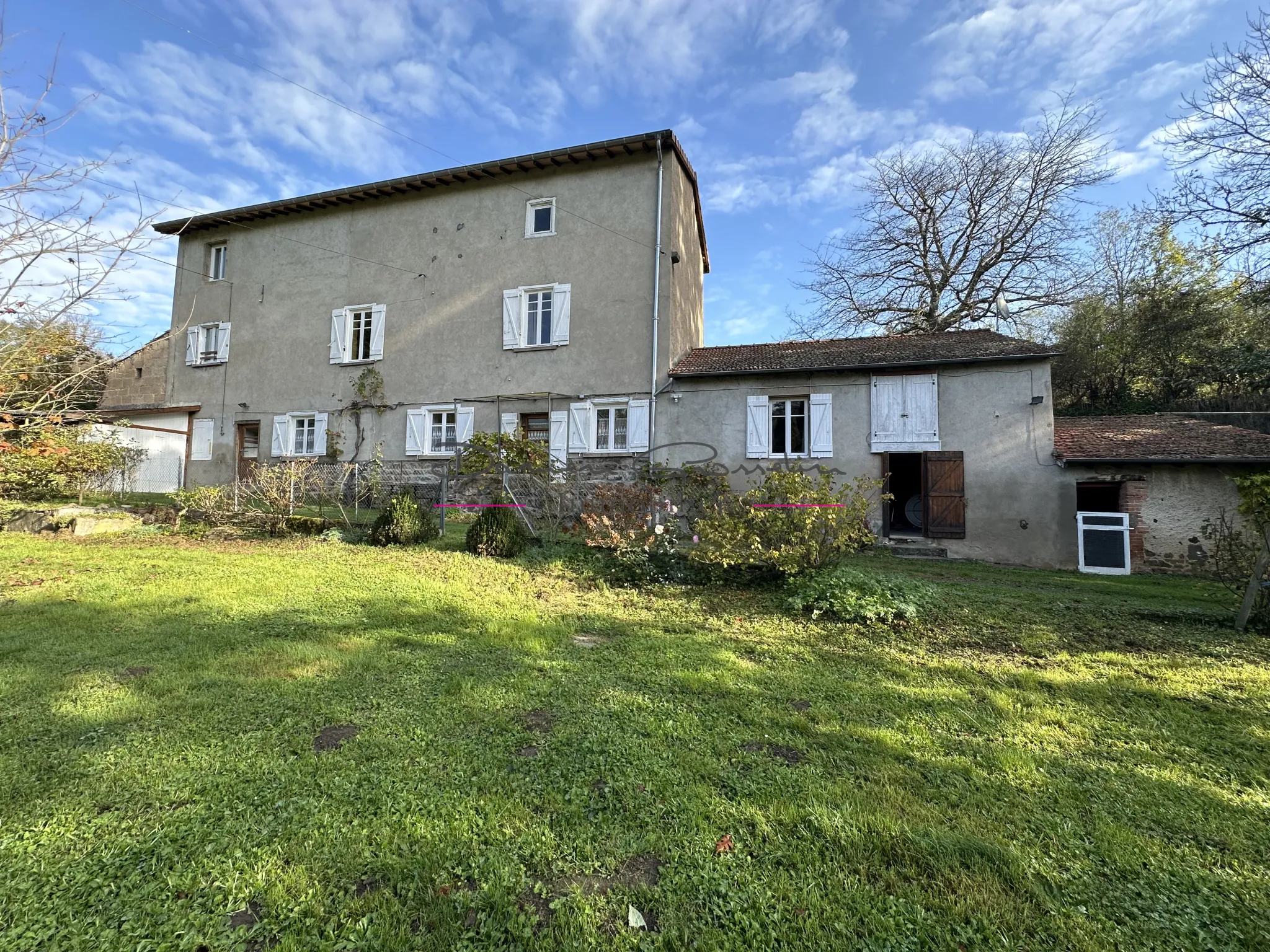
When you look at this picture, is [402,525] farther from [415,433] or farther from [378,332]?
[378,332]

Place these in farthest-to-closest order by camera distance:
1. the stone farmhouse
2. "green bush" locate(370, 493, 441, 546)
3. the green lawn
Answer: the stone farmhouse → "green bush" locate(370, 493, 441, 546) → the green lawn

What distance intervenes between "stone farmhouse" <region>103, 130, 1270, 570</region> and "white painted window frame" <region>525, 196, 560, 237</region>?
0.06 meters

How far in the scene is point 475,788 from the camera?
2.28 m

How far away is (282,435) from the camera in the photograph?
1492 centimetres

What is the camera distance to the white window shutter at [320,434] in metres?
14.5

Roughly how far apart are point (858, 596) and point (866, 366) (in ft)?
22.7

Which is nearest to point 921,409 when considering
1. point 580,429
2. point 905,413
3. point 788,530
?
point 905,413

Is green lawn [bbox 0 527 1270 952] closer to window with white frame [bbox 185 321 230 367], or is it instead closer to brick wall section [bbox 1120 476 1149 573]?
brick wall section [bbox 1120 476 1149 573]

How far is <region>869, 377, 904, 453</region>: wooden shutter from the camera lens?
1067cm

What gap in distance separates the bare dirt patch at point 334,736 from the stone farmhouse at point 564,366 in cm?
947

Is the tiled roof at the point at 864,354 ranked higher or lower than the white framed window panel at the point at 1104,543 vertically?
higher

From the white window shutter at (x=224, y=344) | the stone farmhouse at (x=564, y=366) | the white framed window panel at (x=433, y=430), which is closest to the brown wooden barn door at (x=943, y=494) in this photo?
the stone farmhouse at (x=564, y=366)

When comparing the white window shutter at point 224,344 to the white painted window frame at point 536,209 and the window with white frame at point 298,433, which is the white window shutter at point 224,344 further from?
the white painted window frame at point 536,209

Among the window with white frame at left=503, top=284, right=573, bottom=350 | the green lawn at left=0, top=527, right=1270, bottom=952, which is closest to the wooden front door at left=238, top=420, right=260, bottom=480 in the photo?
the window with white frame at left=503, top=284, right=573, bottom=350
